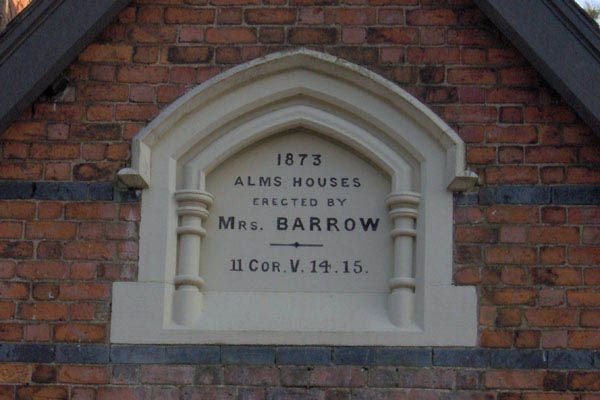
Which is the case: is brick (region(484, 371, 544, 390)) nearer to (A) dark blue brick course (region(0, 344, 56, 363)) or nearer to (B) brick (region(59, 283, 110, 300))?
(B) brick (region(59, 283, 110, 300))

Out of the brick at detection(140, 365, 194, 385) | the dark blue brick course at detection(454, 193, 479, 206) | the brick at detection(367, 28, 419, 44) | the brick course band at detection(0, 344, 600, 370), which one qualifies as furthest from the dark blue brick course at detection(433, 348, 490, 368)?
the brick at detection(367, 28, 419, 44)

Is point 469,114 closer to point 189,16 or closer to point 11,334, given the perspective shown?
point 189,16

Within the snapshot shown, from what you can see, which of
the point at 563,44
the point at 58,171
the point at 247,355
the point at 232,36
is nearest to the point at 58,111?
the point at 58,171

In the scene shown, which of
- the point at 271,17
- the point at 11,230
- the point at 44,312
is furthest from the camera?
the point at 271,17

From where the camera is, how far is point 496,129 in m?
6.07

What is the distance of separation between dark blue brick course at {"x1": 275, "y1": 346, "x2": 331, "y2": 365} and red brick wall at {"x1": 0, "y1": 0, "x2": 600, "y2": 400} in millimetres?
33

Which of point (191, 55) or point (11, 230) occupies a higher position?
point (191, 55)

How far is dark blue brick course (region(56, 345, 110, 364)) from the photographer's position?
19.2 ft

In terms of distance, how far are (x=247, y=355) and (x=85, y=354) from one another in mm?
744

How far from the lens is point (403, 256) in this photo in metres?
5.98

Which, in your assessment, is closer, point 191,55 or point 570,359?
point 570,359

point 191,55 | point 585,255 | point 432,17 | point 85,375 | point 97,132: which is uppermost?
point 432,17

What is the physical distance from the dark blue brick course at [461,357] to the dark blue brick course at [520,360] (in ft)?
0.14

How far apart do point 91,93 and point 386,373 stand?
77.0 inches
